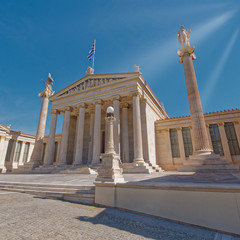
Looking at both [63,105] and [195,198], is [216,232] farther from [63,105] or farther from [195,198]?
[63,105]

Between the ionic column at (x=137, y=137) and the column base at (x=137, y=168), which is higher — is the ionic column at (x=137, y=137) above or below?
above

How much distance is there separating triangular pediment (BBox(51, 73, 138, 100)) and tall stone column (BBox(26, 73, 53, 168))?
370 centimetres

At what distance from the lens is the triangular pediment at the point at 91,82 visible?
799 inches

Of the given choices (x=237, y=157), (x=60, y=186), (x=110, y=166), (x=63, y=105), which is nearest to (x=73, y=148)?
(x=63, y=105)

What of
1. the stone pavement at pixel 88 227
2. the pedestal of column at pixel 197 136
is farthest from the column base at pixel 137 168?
the stone pavement at pixel 88 227

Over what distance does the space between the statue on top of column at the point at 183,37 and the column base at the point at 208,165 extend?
42.0ft

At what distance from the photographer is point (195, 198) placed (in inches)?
161

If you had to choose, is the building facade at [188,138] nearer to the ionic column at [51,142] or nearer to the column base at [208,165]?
the column base at [208,165]

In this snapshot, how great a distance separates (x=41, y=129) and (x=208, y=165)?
24912 mm

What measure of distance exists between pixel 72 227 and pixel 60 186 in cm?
483

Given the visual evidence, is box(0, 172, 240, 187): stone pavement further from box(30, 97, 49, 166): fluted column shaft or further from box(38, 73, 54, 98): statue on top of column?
box(38, 73, 54, 98): statue on top of column

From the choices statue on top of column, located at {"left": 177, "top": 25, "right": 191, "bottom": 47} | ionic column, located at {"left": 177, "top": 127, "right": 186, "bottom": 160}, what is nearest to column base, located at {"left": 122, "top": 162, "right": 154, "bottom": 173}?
ionic column, located at {"left": 177, "top": 127, "right": 186, "bottom": 160}

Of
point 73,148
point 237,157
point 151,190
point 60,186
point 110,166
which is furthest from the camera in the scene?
point 73,148

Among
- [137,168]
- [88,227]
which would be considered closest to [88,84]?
[137,168]
